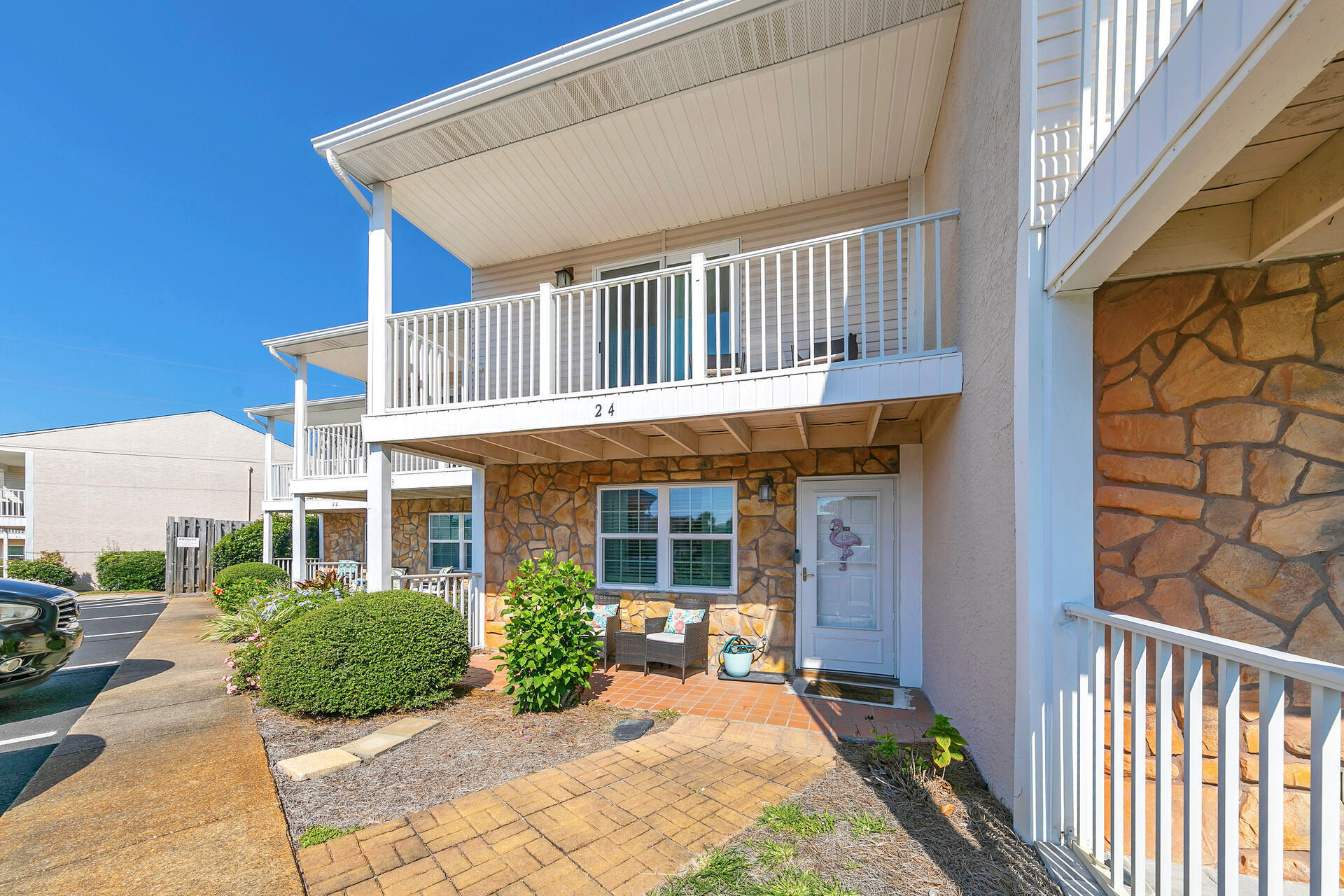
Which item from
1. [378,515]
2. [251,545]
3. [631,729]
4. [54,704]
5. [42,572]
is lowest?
[42,572]

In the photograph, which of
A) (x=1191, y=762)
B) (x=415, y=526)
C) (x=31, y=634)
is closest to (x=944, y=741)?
(x=1191, y=762)

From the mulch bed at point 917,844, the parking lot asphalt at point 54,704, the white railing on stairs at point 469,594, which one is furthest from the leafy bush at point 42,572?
the mulch bed at point 917,844

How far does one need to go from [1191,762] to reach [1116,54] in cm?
241

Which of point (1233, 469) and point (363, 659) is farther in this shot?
point (363, 659)

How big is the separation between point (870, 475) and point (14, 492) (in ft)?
74.9

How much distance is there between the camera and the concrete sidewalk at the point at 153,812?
2.41 metres

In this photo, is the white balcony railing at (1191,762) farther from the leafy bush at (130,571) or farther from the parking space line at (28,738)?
the leafy bush at (130,571)

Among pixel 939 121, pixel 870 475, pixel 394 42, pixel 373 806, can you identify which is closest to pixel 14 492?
pixel 394 42

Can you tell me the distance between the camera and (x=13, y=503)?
15023mm

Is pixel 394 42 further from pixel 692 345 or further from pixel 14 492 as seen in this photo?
pixel 14 492

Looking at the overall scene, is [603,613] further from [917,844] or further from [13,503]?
[13,503]

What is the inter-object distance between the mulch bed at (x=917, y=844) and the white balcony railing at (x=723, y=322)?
2811 mm

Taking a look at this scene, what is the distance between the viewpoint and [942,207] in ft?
15.2

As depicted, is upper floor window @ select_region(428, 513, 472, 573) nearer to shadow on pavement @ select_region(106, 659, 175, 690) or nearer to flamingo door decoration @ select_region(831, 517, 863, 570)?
shadow on pavement @ select_region(106, 659, 175, 690)
